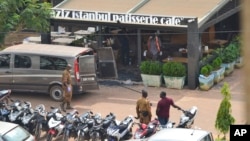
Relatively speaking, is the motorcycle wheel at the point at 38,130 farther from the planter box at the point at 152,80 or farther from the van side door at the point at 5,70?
the planter box at the point at 152,80

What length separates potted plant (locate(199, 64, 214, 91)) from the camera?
670 inches

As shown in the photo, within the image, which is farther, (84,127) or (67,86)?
(67,86)

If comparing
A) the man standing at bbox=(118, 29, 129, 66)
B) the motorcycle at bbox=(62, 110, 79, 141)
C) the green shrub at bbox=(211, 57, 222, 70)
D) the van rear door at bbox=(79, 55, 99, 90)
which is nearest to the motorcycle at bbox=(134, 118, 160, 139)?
the motorcycle at bbox=(62, 110, 79, 141)

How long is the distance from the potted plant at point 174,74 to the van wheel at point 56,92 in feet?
10.9

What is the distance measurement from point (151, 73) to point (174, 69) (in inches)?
31.4

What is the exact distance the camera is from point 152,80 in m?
17.7

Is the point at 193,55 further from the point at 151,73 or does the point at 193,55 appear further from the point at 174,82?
the point at 151,73

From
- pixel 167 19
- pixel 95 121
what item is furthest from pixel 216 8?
pixel 95 121

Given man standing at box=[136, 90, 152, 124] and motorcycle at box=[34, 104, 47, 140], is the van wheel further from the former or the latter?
man standing at box=[136, 90, 152, 124]

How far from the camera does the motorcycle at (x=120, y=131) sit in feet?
38.4

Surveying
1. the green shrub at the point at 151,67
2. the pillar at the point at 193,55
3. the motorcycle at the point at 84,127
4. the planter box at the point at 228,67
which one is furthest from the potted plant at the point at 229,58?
the motorcycle at the point at 84,127

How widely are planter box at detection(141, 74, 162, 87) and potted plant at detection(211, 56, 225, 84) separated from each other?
1735 mm

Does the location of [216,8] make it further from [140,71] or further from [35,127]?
[35,127]

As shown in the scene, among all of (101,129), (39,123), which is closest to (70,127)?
(101,129)
